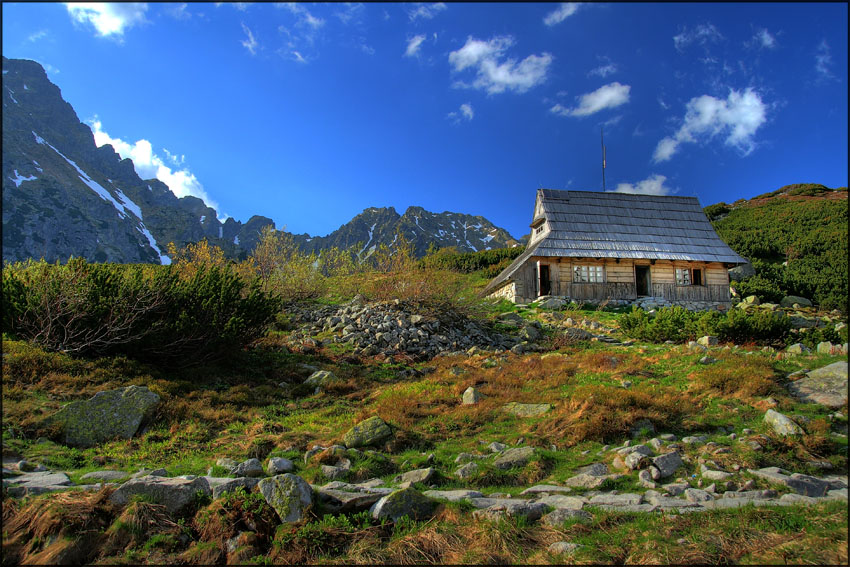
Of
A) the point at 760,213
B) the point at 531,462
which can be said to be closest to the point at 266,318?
the point at 531,462

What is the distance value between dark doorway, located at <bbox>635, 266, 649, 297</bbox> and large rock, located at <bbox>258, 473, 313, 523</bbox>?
92.6 ft

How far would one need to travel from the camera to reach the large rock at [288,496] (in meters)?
4.62

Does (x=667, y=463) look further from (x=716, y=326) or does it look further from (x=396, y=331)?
(x=396, y=331)

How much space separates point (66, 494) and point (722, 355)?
12446 millimetres

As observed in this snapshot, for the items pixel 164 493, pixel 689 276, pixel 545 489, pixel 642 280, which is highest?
pixel 689 276

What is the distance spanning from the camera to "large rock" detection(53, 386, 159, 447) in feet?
25.0

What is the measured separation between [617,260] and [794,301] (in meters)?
10.2

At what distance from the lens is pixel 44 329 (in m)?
10.2

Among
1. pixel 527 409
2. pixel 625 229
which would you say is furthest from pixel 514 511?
pixel 625 229

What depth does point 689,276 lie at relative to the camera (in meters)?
28.6

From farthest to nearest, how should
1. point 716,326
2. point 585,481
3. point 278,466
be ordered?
1. point 716,326
2. point 278,466
3. point 585,481

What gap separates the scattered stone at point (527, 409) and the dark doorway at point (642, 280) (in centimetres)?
2271

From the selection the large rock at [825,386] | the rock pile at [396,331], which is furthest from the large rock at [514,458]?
the rock pile at [396,331]

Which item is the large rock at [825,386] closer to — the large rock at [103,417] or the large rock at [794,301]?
the large rock at [103,417]
